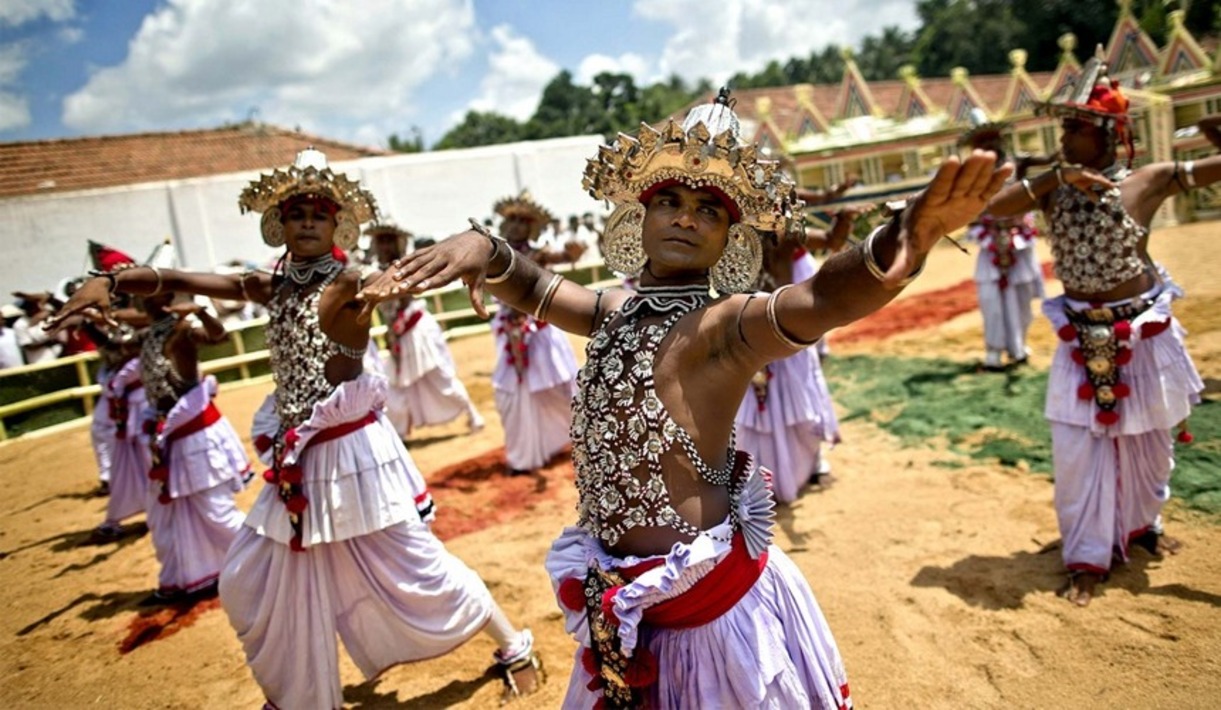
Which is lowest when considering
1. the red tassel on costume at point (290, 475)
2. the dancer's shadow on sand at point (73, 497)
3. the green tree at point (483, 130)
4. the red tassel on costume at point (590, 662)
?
the dancer's shadow on sand at point (73, 497)

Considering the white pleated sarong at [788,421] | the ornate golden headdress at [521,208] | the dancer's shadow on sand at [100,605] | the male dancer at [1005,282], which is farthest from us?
the male dancer at [1005,282]

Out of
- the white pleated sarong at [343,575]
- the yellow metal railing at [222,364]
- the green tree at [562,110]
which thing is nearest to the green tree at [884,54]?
the green tree at [562,110]

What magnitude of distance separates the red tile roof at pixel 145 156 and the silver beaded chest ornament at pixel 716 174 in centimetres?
1816

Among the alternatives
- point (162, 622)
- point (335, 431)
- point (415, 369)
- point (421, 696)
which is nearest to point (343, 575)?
point (335, 431)

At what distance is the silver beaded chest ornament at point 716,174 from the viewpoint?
2088 millimetres

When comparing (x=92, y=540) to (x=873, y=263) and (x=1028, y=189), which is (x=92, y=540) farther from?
(x=1028, y=189)

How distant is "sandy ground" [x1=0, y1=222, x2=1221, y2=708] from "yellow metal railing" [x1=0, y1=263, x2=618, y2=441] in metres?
2.18

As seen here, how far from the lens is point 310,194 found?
11.5 ft

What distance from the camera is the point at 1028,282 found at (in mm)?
8680

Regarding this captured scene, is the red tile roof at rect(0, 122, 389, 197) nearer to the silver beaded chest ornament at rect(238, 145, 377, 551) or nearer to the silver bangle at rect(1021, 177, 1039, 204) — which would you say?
the silver beaded chest ornament at rect(238, 145, 377, 551)

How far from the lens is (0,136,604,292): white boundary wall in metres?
16.8

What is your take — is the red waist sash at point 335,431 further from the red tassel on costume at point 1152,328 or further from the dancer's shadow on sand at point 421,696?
the red tassel on costume at point 1152,328

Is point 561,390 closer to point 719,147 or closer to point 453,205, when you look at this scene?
point 719,147

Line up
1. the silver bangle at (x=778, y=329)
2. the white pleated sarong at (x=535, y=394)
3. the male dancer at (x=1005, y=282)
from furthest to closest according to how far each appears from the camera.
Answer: the male dancer at (x=1005, y=282) < the white pleated sarong at (x=535, y=394) < the silver bangle at (x=778, y=329)
